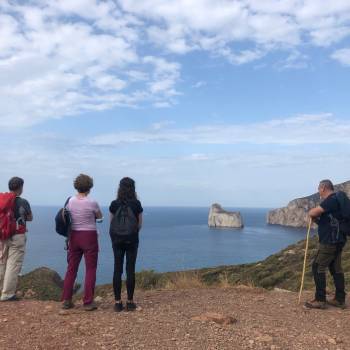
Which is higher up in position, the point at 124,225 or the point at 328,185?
the point at 328,185

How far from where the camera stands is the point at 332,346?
5.23 meters

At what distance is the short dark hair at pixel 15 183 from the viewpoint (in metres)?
6.88

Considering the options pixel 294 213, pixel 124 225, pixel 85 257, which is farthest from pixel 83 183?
pixel 294 213

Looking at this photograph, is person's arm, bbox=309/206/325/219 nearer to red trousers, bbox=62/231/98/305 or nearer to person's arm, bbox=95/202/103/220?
person's arm, bbox=95/202/103/220

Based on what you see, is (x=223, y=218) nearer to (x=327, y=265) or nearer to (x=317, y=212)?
(x=327, y=265)

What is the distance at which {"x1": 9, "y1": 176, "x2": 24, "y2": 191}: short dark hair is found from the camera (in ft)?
22.6

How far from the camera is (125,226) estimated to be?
636 centimetres

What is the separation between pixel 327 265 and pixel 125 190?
3.49m

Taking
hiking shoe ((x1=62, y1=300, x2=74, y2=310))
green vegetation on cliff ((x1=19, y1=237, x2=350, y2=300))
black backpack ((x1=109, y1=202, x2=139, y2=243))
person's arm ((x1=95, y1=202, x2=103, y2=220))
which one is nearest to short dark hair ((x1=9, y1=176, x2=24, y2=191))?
person's arm ((x1=95, y1=202, x2=103, y2=220))

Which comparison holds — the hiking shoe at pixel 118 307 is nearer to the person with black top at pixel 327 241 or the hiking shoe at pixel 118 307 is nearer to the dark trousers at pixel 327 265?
the person with black top at pixel 327 241

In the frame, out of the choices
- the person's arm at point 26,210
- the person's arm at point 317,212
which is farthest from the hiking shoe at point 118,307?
the person's arm at point 317,212

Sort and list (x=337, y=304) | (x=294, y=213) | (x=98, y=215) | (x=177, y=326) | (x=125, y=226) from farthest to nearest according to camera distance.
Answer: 1. (x=294, y=213)
2. (x=337, y=304)
3. (x=98, y=215)
4. (x=125, y=226)
5. (x=177, y=326)

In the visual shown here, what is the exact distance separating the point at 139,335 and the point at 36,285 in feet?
29.6

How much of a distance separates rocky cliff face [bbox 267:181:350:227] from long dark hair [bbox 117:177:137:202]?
531 ft
